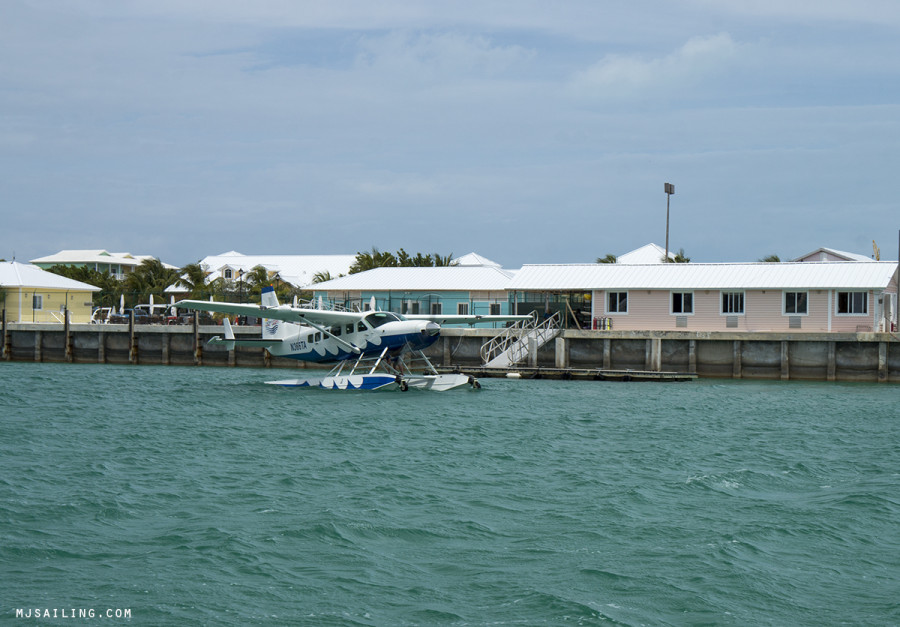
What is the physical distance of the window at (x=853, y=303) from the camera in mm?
40781

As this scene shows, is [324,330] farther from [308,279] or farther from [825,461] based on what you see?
[308,279]

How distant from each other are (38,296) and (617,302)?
3594 centimetres

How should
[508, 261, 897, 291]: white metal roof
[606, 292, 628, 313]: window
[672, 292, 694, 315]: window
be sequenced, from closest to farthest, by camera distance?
1. [508, 261, 897, 291]: white metal roof
2. [672, 292, 694, 315]: window
3. [606, 292, 628, 313]: window

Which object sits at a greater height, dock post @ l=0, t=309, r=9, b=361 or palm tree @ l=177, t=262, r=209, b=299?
palm tree @ l=177, t=262, r=209, b=299

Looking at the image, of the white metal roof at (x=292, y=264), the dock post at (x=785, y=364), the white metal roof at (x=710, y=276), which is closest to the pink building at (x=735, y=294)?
the white metal roof at (x=710, y=276)

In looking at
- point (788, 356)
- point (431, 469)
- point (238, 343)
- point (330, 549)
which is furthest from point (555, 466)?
point (788, 356)

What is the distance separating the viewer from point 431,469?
1773cm

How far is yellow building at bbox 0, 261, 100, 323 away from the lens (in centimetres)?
5631

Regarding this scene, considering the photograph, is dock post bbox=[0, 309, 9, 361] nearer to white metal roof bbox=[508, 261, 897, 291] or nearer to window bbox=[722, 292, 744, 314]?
white metal roof bbox=[508, 261, 897, 291]

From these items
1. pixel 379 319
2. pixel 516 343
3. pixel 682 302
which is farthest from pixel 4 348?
pixel 682 302

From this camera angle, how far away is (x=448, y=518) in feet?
44.8

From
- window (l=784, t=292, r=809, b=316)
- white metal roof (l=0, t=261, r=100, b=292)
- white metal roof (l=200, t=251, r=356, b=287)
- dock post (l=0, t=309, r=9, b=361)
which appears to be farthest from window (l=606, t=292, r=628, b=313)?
white metal roof (l=200, t=251, r=356, b=287)

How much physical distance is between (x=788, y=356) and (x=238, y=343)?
2264cm

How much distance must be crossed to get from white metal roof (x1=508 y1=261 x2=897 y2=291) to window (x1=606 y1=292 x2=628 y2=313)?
53cm
